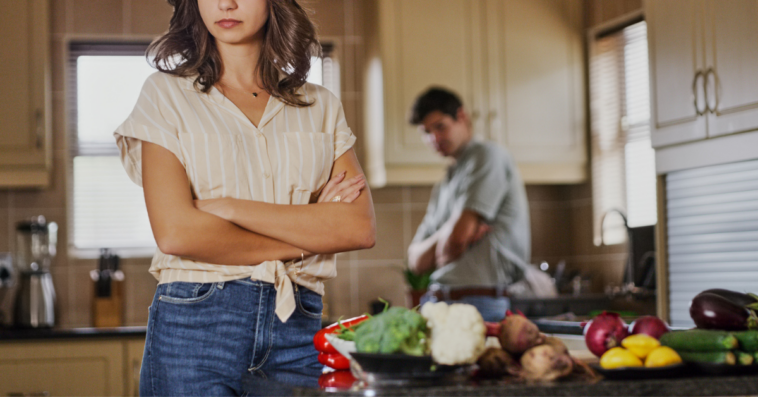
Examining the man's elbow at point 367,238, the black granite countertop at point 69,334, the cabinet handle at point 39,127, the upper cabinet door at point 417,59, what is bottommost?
the black granite countertop at point 69,334

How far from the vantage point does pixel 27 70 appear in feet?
12.7

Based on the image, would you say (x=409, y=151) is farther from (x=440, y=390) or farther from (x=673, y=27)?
(x=440, y=390)

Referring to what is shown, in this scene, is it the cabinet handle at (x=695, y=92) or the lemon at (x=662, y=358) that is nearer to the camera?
the lemon at (x=662, y=358)

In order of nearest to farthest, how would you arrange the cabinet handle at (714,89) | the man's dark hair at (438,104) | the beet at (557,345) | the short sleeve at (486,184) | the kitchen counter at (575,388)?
the kitchen counter at (575,388) → the beet at (557,345) → the cabinet handle at (714,89) → the short sleeve at (486,184) → the man's dark hair at (438,104)

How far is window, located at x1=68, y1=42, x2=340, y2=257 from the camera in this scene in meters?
4.23

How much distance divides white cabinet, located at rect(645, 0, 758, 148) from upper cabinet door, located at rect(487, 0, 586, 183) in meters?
1.24

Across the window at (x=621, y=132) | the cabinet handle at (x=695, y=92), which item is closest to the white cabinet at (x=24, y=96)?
the window at (x=621, y=132)

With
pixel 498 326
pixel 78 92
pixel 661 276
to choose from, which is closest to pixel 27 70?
pixel 78 92

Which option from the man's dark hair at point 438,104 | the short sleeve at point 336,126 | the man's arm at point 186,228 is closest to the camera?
the man's arm at point 186,228

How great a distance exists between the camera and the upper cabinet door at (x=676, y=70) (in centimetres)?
283

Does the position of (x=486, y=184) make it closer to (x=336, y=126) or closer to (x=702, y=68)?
(x=702, y=68)

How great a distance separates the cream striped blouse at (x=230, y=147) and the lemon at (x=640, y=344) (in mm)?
582

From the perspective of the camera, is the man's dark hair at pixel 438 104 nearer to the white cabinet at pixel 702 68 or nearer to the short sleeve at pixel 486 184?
the short sleeve at pixel 486 184

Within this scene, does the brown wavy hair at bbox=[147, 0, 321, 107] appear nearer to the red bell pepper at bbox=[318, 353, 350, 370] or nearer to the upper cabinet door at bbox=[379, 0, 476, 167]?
the red bell pepper at bbox=[318, 353, 350, 370]
